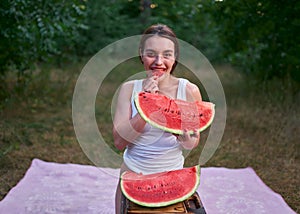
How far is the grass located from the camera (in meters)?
3.94

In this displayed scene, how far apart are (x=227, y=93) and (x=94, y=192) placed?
12.1ft

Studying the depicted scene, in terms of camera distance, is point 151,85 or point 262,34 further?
point 262,34

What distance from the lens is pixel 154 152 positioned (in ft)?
7.64

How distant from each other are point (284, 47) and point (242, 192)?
2790 millimetres

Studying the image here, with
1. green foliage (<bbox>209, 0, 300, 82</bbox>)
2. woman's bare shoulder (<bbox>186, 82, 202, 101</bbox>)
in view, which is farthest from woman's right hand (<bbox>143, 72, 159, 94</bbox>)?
green foliage (<bbox>209, 0, 300, 82</bbox>)

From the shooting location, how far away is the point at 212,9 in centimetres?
574

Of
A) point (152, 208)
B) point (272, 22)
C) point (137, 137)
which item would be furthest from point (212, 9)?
point (152, 208)

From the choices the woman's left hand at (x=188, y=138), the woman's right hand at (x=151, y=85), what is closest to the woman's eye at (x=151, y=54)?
the woman's right hand at (x=151, y=85)

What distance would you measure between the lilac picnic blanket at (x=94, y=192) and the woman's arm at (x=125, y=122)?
67cm

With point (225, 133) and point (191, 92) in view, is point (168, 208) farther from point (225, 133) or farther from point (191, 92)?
point (225, 133)

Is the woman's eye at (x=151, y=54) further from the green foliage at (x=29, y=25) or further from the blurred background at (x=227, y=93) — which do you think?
the green foliage at (x=29, y=25)

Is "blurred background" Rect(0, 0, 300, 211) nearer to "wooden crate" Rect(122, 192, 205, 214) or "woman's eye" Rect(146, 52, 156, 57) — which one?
"wooden crate" Rect(122, 192, 205, 214)

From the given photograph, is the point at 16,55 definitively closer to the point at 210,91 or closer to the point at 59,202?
the point at 59,202

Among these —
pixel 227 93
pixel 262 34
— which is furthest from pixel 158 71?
pixel 227 93
